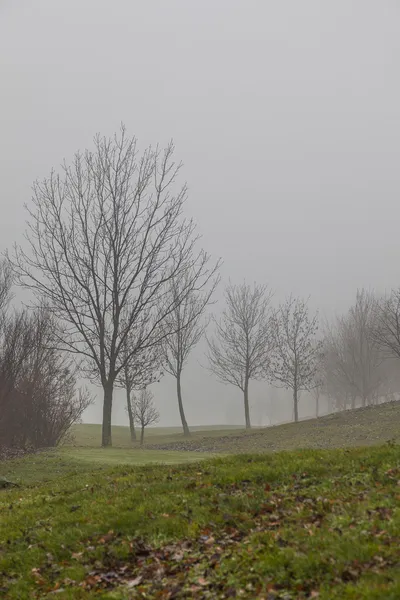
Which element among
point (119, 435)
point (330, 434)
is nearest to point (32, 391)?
point (330, 434)

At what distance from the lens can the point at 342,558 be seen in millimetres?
7434

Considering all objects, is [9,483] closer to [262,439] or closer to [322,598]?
[322,598]

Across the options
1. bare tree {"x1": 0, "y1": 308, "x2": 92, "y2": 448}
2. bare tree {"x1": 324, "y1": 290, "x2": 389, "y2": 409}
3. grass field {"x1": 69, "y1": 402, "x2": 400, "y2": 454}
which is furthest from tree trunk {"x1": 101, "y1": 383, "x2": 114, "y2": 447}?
bare tree {"x1": 324, "y1": 290, "x2": 389, "y2": 409}

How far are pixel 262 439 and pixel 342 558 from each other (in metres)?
27.9

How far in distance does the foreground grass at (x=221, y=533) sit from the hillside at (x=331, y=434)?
14.4m

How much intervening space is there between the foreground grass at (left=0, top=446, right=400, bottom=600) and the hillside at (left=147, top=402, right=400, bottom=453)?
47.2ft

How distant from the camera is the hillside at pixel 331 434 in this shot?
27.8 metres

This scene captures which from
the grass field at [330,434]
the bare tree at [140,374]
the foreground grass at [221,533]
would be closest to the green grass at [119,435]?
the bare tree at [140,374]

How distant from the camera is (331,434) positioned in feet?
103

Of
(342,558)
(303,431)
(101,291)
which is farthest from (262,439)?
(342,558)

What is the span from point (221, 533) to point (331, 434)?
23713mm

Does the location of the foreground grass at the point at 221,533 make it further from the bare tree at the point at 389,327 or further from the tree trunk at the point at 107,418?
the bare tree at the point at 389,327

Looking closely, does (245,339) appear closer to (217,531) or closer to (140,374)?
(140,374)

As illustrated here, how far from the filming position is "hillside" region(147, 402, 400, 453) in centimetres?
2783
